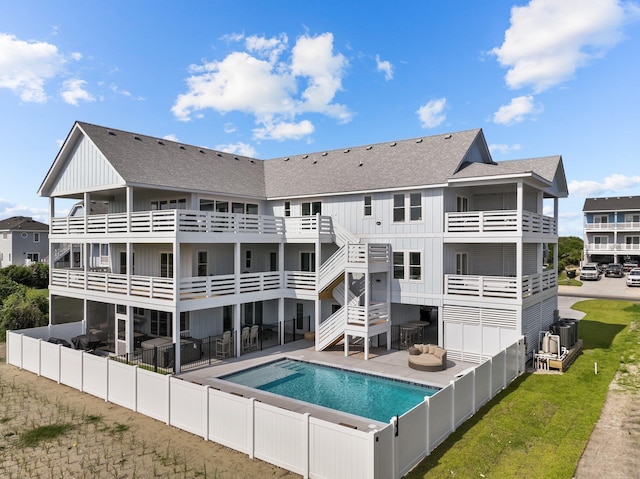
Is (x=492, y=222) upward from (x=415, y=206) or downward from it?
downward

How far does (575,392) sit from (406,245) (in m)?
9.75

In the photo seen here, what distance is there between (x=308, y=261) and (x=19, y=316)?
57.5 ft

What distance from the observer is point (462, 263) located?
2305 centimetres

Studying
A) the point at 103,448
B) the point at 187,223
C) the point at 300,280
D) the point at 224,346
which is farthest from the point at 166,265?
the point at 103,448

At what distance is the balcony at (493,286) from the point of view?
62.3ft

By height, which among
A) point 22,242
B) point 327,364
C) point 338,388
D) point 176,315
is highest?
point 22,242

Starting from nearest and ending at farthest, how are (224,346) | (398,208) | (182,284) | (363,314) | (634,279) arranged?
(182,284), (363,314), (224,346), (398,208), (634,279)

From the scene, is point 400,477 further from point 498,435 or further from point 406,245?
point 406,245

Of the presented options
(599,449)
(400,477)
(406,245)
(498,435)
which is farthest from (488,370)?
(406,245)

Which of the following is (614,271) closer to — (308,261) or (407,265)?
(407,265)

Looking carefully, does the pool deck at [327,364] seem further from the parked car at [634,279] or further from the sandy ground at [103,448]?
the parked car at [634,279]

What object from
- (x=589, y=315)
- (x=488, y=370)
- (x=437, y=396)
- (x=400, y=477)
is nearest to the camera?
(x=400, y=477)

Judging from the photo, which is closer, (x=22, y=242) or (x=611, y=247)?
(x=22, y=242)

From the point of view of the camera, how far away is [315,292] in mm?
22750
